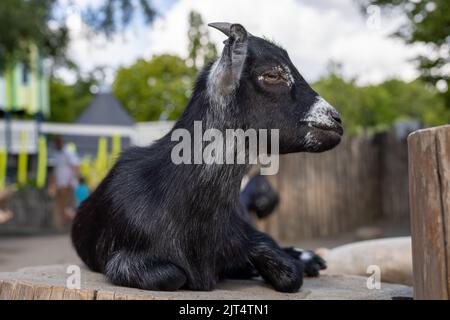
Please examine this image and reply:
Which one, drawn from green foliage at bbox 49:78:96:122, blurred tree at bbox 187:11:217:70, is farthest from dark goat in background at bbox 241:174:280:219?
green foliage at bbox 49:78:96:122

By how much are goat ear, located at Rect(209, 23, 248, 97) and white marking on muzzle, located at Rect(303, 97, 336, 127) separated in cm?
34

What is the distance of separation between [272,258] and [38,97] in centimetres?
3018

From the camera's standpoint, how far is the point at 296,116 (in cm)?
270

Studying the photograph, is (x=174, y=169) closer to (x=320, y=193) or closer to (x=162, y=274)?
(x=162, y=274)

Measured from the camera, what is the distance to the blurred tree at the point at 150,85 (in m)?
44.6

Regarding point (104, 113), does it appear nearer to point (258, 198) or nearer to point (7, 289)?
point (258, 198)

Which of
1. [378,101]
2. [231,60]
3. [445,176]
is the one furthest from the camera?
[378,101]

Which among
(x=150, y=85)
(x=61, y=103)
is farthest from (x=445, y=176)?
(x=61, y=103)

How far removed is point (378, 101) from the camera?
201ft

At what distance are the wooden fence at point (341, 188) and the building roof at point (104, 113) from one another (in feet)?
74.2

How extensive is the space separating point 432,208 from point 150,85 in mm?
46117

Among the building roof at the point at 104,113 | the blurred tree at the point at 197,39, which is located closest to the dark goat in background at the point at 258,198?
the blurred tree at the point at 197,39

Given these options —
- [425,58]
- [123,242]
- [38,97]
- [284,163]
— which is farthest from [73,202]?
[38,97]

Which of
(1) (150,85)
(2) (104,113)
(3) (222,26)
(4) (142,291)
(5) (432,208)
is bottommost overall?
(4) (142,291)
